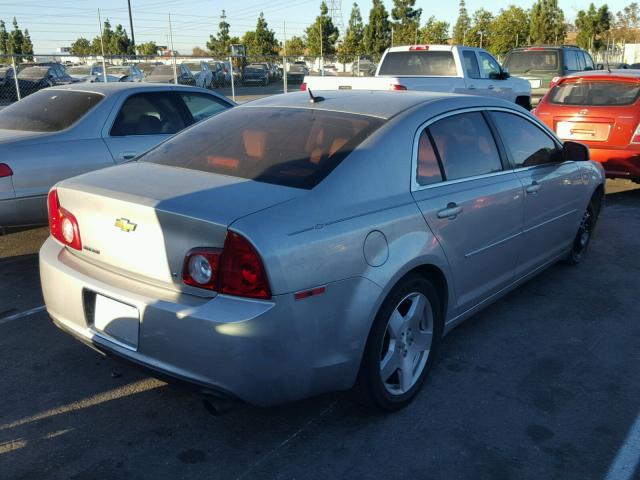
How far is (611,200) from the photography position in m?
8.37

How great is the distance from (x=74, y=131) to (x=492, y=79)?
901 cm

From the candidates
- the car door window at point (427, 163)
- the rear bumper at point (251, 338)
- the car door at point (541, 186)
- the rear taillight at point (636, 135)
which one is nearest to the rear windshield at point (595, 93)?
the rear taillight at point (636, 135)

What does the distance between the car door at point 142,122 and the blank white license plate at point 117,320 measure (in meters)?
3.00

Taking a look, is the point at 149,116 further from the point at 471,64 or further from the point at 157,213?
the point at 471,64

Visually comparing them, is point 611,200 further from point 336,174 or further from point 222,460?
point 222,460

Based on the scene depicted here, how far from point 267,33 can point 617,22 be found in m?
42.6

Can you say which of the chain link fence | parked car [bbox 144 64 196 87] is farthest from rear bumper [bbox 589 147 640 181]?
parked car [bbox 144 64 196 87]

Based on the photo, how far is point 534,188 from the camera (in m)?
4.24

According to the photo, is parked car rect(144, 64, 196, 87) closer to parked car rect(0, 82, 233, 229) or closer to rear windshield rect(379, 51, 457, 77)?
rear windshield rect(379, 51, 457, 77)

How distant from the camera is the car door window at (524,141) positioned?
4.16m

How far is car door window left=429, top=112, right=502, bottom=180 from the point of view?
3.54 m

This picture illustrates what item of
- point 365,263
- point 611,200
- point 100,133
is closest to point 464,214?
point 365,263

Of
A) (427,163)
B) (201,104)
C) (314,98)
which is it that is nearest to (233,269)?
(427,163)

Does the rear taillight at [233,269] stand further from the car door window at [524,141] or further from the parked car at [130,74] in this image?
the parked car at [130,74]
